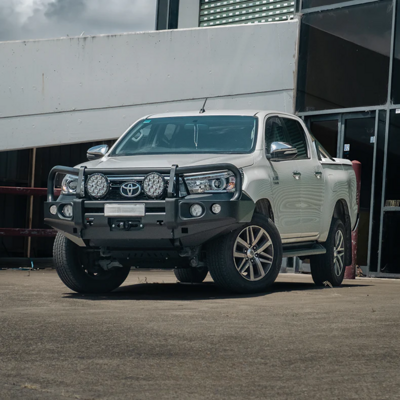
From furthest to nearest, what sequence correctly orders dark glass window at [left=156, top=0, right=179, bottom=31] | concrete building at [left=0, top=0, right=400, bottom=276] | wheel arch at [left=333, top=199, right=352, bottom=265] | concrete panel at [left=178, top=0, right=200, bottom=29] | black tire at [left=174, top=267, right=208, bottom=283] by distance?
1. dark glass window at [left=156, top=0, right=179, bottom=31]
2. concrete panel at [left=178, top=0, right=200, bottom=29]
3. concrete building at [left=0, top=0, right=400, bottom=276]
4. black tire at [left=174, top=267, right=208, bottom=283]
5. wheel arch at [left=333, top=199, right=352, bottom=265]

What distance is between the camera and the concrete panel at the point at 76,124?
15.8 metres

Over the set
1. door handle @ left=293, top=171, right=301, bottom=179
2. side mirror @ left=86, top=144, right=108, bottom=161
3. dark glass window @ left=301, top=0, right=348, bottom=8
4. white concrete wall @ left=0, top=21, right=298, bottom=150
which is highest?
dark glass window @ left=301, top=0, right=348, bottom=8

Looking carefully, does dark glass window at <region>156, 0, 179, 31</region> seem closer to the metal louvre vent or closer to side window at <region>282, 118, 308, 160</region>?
the metal louvre vent

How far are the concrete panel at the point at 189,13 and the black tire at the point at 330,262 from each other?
9.48 metres

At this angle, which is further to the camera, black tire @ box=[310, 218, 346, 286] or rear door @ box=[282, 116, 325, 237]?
black tire @ box=[310, 218, 346, 286]

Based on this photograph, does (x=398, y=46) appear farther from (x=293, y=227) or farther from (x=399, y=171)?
(x=293, y=227)

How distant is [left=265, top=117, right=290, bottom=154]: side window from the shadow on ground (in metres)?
1.52

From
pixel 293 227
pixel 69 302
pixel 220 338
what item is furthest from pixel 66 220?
pixel 220 338

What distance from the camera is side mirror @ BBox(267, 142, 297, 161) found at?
8619 mm

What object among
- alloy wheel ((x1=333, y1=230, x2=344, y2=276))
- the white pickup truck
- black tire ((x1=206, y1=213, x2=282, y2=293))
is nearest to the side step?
the white pickup truck

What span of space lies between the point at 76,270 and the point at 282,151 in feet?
7.49

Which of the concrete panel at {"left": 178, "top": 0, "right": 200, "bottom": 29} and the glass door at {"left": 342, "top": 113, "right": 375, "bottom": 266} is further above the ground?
the concrete panel at {"left": 178, "top": 0, "right": 200, "bottom": 29}

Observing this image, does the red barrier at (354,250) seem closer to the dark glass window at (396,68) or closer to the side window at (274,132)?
the dark glass window at (396,68)

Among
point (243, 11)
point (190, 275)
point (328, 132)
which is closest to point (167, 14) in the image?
point (243, 11)
